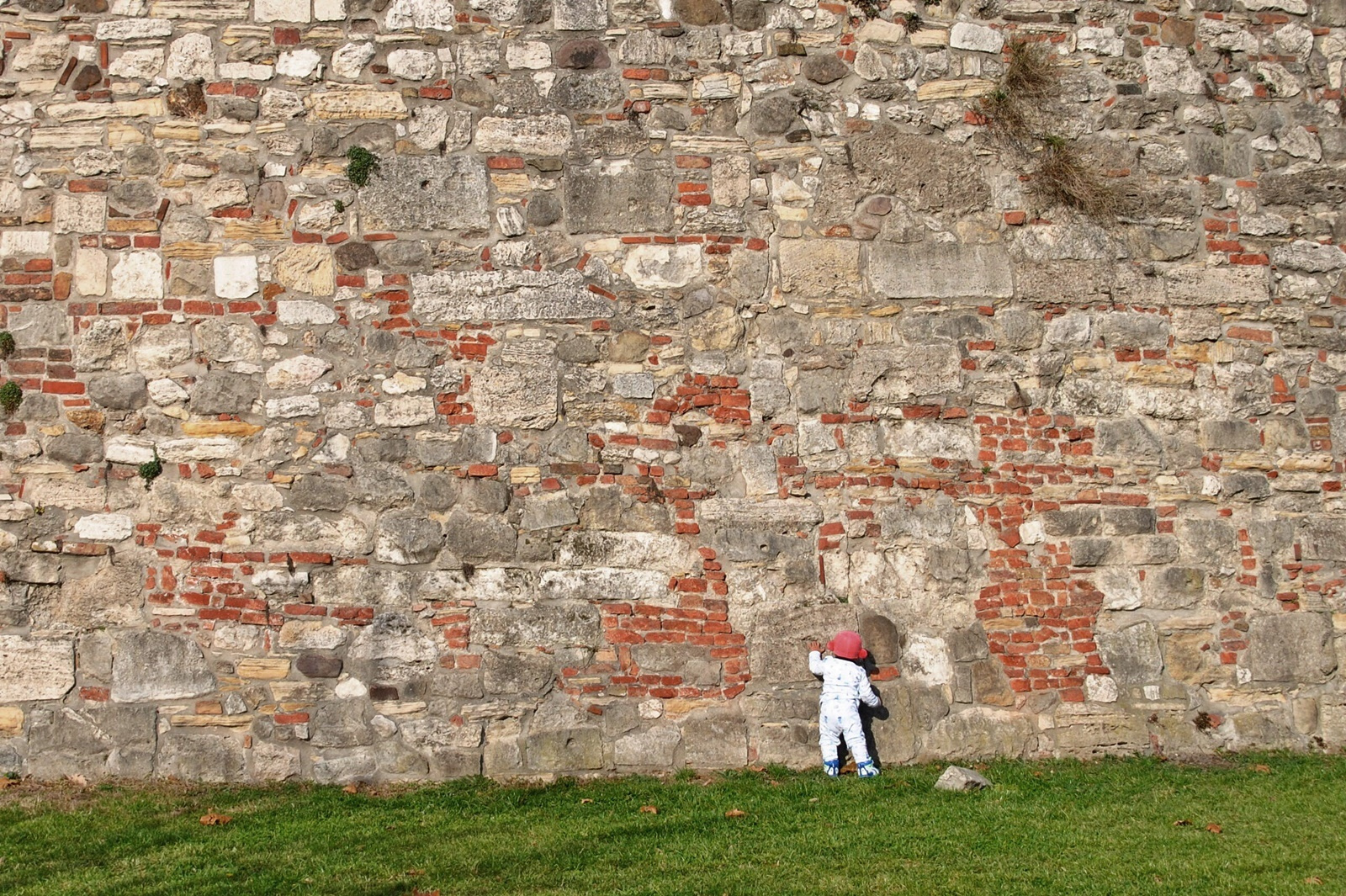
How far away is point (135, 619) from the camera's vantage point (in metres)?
6.25

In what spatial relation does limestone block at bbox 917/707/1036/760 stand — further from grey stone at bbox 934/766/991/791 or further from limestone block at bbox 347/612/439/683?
limestone block at bbox 347/612/439/683

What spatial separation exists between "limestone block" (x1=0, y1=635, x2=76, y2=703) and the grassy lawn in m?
0.50

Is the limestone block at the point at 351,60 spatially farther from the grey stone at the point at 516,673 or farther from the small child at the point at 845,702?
the small child at the point at 845,702

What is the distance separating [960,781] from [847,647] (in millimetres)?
904

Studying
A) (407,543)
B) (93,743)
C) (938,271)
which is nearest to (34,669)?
(93,743)

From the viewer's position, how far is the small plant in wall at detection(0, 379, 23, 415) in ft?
20.7

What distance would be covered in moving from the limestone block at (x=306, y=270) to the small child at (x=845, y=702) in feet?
11.7

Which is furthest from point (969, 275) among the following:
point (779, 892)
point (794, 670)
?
point (779, 892)

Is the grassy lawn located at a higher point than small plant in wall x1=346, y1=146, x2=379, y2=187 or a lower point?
lower

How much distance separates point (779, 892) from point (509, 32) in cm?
497

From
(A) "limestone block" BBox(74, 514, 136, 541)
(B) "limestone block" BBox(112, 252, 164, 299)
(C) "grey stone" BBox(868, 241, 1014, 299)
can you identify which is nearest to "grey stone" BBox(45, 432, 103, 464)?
(A) "limestone block" BBox(74, 514, 136, 541)

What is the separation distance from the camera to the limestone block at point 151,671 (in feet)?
20.4

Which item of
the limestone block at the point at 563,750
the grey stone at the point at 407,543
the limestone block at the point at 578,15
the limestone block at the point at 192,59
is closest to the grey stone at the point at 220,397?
the grey stone at the point at 407,543

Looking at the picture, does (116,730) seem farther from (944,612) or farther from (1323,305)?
(1323,305)
